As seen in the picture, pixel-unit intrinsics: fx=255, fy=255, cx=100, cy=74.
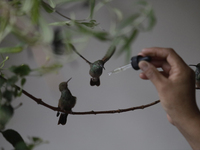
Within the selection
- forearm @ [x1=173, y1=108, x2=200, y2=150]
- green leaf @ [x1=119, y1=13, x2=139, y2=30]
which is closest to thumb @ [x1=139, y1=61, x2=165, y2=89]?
forearm @ [x1=173, y1=108, x2=200, y2=150]

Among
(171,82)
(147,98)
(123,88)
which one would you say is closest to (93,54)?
(123,88)

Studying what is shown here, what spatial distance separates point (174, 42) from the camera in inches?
50.1

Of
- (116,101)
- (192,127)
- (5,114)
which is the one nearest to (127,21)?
(5,114)

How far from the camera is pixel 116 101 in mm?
1241

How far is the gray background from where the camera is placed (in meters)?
1.20

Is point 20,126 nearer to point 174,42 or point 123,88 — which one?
point 123,88

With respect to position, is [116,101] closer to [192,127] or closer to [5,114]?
[192,127]

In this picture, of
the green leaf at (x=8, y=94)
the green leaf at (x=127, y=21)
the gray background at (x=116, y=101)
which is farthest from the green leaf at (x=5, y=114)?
the gray background at (x=116, y=101)

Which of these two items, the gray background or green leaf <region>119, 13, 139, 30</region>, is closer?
green leaf <region>119, 13, 139, 30</region>

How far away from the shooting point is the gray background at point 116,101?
1.20 meters

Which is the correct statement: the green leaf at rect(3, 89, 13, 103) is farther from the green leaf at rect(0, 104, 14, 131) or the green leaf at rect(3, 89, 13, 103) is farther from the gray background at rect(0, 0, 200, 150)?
the gray background at rect(0, 0, 200, 150)

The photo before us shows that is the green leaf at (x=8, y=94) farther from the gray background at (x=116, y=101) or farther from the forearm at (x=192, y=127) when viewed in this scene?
the gray background at (x=116, y=101)

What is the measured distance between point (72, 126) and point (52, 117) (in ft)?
→ 0.35

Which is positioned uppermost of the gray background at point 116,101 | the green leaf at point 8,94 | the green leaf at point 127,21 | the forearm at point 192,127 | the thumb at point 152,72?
the gray background at point 116,101
